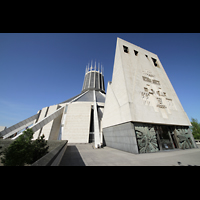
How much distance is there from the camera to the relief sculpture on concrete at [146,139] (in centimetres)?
775

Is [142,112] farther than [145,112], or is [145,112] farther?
[145,112]

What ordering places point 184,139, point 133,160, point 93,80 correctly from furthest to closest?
point 93,80 → point 184,139 → point 133,160

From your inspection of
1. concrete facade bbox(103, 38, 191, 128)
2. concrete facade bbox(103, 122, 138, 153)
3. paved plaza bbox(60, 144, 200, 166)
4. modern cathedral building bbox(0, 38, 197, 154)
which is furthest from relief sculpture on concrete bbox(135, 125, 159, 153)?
paved plaza bbox(60, 144, 200, 166)

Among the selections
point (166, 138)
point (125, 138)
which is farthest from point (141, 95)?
point (166, 138)

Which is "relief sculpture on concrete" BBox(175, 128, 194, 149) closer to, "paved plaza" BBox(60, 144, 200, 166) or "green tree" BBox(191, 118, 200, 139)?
"paved plaza" BBox(60, 144, 200, 166)

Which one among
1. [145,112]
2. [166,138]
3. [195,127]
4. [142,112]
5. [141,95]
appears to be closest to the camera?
[142,112]

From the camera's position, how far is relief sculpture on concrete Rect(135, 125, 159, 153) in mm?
7751

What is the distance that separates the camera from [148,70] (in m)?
12.8

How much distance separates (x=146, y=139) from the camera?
8.08 metres

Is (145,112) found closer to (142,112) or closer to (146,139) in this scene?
(142,112)

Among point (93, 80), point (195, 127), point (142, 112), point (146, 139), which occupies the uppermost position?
point (93, 80)
